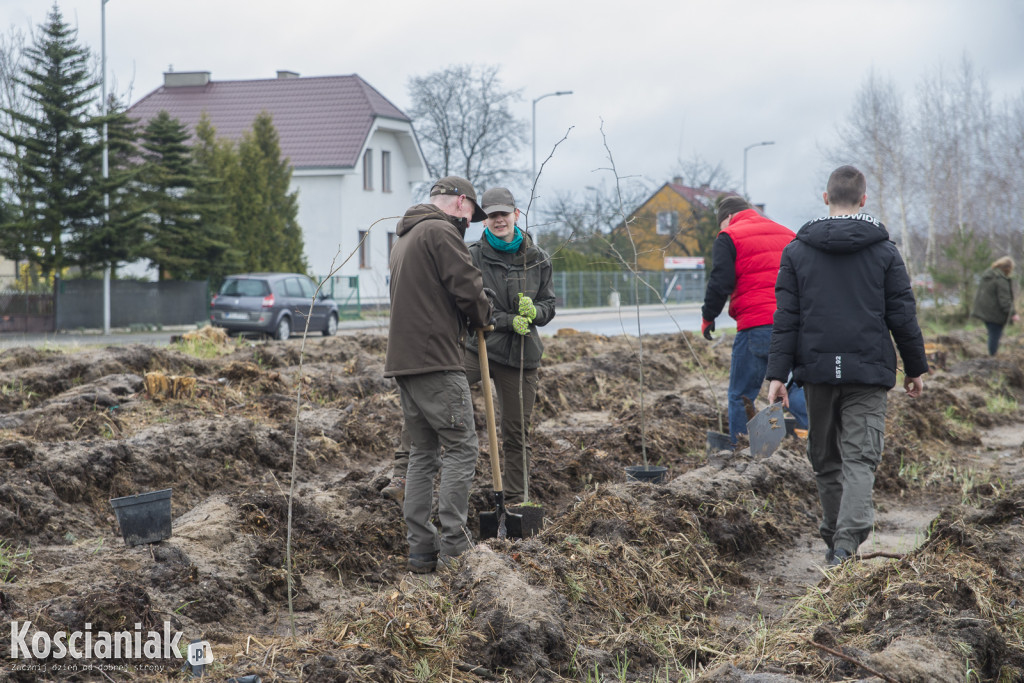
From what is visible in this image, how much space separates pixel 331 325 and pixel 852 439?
1786 cm

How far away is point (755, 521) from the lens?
5.25 m

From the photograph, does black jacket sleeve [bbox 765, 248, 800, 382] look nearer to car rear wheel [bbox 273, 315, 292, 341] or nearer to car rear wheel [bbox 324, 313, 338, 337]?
car rear wheel [bbox 273, 315, 292, 341]

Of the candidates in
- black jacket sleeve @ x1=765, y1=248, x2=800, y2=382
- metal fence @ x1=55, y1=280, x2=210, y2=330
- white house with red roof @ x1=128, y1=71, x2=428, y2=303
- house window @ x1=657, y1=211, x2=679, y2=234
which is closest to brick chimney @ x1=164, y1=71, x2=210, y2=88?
white house with red roof @ x1=128, y1=71, x2=428, y2=303

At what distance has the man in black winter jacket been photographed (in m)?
4.18

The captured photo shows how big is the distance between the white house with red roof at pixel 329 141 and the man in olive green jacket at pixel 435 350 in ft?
89.5

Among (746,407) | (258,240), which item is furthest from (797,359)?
(258,240)

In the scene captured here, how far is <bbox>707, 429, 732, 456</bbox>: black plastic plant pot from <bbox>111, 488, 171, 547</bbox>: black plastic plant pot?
4008 millimetres

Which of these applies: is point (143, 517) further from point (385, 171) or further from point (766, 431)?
point (385, 171)

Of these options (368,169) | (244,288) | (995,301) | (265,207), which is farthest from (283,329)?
(368,169)

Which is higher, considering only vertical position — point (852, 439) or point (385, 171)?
point (385, 171)

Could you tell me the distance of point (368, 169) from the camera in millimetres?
34594

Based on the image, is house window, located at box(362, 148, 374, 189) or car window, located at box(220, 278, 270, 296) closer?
car window, located at box(220, 278, 270, 296)

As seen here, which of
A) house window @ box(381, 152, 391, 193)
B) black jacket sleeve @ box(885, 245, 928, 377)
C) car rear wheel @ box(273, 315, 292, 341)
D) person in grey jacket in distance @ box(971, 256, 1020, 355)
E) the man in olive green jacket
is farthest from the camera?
house window @ box(381, 152, 391, 193)

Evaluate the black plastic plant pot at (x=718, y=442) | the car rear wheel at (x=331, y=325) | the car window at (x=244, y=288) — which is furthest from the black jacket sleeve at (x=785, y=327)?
the car rear wheel at (x=331, y=325)
